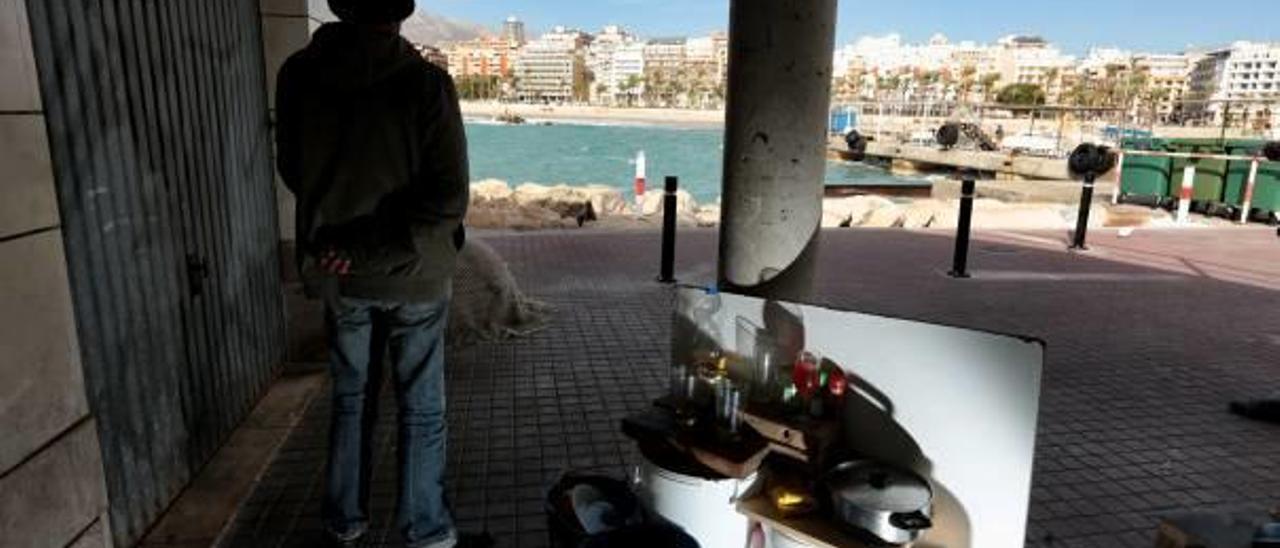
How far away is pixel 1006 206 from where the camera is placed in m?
17.5

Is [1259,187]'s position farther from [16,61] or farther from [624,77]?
[624,77]

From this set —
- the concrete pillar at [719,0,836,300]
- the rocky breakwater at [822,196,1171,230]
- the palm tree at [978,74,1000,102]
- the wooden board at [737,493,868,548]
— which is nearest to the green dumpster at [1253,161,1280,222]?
the rocky breakwater at [822,196,1171,230]

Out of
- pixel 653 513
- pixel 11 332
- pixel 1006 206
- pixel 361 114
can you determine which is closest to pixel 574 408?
pixel 653 513

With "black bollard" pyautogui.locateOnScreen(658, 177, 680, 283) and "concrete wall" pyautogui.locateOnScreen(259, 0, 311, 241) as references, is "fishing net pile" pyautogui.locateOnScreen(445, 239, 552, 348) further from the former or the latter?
"black bollard" pyautogui.locateOnScreen(658, 177, 680, 283)

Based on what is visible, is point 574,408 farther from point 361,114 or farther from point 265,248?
point 361,114

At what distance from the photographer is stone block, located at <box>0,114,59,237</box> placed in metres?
2.17

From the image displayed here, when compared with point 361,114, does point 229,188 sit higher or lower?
lower

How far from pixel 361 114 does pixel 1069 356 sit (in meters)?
5.45

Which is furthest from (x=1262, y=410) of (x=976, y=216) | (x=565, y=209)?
(x=565, y=209)

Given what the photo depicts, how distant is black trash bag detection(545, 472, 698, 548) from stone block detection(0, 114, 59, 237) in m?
1.83

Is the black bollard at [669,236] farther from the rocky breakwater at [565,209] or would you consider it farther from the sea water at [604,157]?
the sea water at [604,157]

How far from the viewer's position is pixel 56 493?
94.7 inches

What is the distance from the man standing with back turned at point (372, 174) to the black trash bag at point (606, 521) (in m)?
0.76

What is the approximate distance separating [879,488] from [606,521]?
2.93 feet
